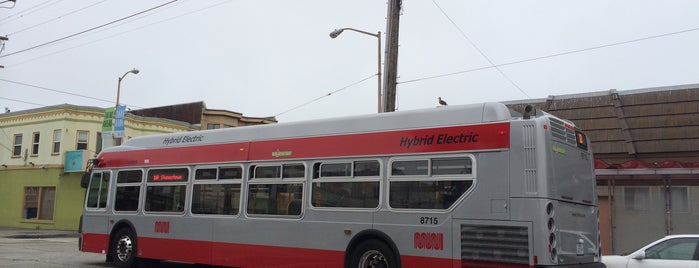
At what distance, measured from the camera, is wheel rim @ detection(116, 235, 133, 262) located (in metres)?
12.5

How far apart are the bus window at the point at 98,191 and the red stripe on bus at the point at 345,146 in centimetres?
97

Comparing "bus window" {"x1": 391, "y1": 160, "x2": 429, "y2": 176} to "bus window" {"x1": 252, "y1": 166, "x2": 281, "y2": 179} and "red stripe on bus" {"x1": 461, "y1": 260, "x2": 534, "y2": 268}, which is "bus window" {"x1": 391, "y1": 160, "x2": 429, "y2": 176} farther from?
"bus window" {"x1": 252, "y1": 166, "x2": 281, "y2": 179}

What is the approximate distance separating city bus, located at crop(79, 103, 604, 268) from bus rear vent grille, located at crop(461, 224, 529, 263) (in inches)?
0.5

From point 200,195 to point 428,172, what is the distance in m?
5.09

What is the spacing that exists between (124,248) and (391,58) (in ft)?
25.2

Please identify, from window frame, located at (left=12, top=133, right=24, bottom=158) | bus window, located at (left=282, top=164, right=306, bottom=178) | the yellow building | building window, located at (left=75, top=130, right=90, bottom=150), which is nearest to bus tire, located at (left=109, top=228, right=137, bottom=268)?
bus window, located at (left=282, top=164, right=306, bottom=178)

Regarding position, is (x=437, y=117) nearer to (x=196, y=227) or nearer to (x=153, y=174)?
(x=196, y=227)

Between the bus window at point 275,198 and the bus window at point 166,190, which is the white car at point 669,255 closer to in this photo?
the bus window at point 275,198

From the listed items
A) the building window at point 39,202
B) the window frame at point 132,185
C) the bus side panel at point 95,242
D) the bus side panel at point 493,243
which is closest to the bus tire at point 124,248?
the bus side panel at point 95,242

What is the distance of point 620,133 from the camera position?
51.1 feet

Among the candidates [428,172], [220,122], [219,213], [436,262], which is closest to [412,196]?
[428,172]

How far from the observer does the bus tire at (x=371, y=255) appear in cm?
855

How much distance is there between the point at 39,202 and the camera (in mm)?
33125

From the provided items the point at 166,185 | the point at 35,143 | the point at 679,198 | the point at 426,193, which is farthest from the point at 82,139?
the point at 679,198
